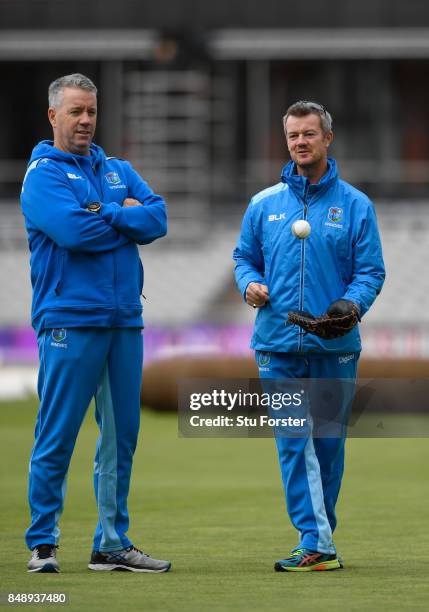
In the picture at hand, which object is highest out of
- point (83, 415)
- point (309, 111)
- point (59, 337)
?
point (309, 111)

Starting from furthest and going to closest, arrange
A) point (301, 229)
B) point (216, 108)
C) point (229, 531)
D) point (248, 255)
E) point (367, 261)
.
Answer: point (216, 108), point (229, 531), point (248, 255), point (367, 261), point (301, 229)

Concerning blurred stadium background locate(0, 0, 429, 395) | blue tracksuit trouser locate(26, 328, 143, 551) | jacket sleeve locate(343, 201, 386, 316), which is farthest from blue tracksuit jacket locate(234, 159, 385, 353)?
blurred stadium background locate(0, 0, 429, 395)

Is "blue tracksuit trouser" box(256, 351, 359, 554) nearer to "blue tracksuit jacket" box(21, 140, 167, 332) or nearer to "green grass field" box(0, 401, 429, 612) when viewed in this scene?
"green grass field" box(0, 401, 429, 612)

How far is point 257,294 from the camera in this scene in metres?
7.32

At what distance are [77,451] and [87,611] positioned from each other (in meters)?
7.84

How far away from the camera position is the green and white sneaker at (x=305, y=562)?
7258 mm

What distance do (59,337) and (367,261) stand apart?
4.61 ft

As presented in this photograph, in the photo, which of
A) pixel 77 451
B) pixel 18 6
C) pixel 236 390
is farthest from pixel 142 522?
pixel 18 6

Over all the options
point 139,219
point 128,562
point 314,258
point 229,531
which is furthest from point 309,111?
point 229,531

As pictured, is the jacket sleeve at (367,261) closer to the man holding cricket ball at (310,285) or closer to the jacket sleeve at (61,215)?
the man holding cricket ball at (310,285)
